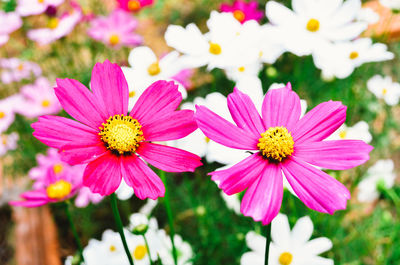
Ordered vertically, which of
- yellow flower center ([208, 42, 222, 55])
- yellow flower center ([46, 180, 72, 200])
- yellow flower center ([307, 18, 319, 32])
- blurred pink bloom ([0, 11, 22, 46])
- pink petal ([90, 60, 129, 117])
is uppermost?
blurred pink bloom ([0, 11, 22, 46])

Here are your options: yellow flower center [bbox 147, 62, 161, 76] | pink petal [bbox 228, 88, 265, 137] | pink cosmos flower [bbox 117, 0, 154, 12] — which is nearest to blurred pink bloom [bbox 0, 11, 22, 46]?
pink cosmos flower [bbox 117, 0, 154, 12]

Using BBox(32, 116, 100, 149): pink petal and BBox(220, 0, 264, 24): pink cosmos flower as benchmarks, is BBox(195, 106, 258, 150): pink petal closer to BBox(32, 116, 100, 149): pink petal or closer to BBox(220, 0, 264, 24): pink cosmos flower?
BBox(32, 116, 100, 149): pink petal

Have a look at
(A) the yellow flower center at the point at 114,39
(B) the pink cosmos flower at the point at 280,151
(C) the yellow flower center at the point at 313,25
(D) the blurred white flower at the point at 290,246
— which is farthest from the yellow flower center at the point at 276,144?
(A) the yellow flower center at the point at 114,39

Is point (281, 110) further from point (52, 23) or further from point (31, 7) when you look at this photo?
point (52, 23)

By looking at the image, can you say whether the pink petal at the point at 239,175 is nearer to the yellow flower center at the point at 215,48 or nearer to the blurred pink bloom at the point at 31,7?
the yellow flower center at the point at 215,48

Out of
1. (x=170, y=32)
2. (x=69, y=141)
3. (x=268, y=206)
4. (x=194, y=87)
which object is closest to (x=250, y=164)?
(x=268, y=206)
